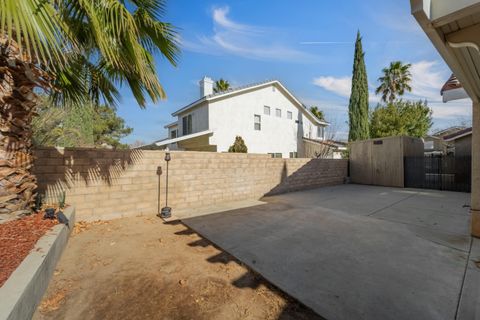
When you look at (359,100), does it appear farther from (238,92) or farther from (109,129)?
(109,129)

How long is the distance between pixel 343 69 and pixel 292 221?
16.9 m

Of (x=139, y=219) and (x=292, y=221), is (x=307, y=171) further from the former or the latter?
(x=139, y=219)

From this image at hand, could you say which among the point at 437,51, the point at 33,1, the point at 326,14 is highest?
the point at 326,14

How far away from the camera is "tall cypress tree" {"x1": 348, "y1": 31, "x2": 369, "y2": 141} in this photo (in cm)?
1698

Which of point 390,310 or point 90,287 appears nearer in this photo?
point 390,310

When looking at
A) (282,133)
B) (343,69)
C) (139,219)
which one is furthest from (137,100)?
(343,69)

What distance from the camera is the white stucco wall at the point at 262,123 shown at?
13.5 m

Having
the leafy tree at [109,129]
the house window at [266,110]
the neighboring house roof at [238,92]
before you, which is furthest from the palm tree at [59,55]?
the leafy tree at [109,129]

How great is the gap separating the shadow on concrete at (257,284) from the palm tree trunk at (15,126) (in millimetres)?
2800

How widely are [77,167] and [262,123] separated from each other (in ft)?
38.9

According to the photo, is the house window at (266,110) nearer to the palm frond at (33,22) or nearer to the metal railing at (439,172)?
the metal railing at (439,172)

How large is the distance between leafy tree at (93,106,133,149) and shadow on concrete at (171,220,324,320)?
20591 millimetres

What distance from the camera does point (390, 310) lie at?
221cm

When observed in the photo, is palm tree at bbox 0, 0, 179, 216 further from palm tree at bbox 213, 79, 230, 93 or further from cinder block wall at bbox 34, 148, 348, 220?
palm tree at bbox 213, 79, 230, 93
